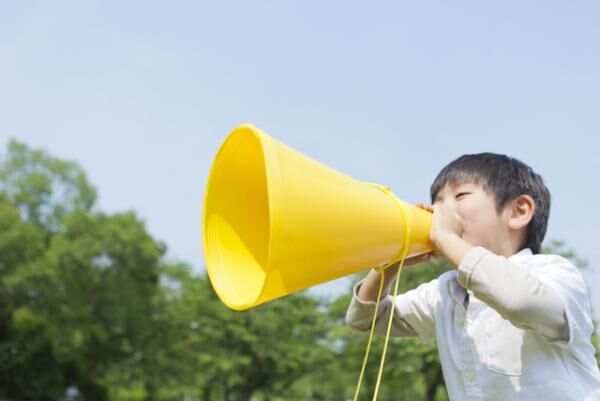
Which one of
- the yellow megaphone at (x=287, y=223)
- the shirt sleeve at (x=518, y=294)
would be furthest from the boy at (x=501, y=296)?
the yellow megaphone at (x=287, y=223)

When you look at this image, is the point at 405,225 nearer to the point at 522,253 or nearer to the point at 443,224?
the point at 443,224

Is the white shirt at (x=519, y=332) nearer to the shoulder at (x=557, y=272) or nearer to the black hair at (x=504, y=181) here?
the shoulder at (x=557, y=272)

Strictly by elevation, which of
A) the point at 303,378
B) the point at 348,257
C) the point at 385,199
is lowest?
the point at 348,257

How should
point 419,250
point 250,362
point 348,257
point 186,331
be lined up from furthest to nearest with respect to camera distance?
point 186,331, point 250,362, point 419,250, point 348,257

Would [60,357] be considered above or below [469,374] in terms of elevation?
above

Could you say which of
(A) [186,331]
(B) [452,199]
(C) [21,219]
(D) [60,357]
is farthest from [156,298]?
(B) [452,199]

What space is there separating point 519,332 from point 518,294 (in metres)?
0.27

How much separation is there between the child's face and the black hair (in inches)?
0.9

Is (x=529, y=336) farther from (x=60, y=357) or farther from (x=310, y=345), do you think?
(x=60, y=357)

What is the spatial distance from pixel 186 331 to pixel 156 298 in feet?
5.42

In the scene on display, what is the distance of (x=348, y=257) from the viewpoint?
2.09 m

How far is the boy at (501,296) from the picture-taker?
1.95m

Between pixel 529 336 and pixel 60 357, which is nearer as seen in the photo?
pixel 529 336

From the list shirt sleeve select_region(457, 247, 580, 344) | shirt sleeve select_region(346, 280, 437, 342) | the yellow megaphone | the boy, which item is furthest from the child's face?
shirt sleeve select_region(346, 280, 437, 342)
